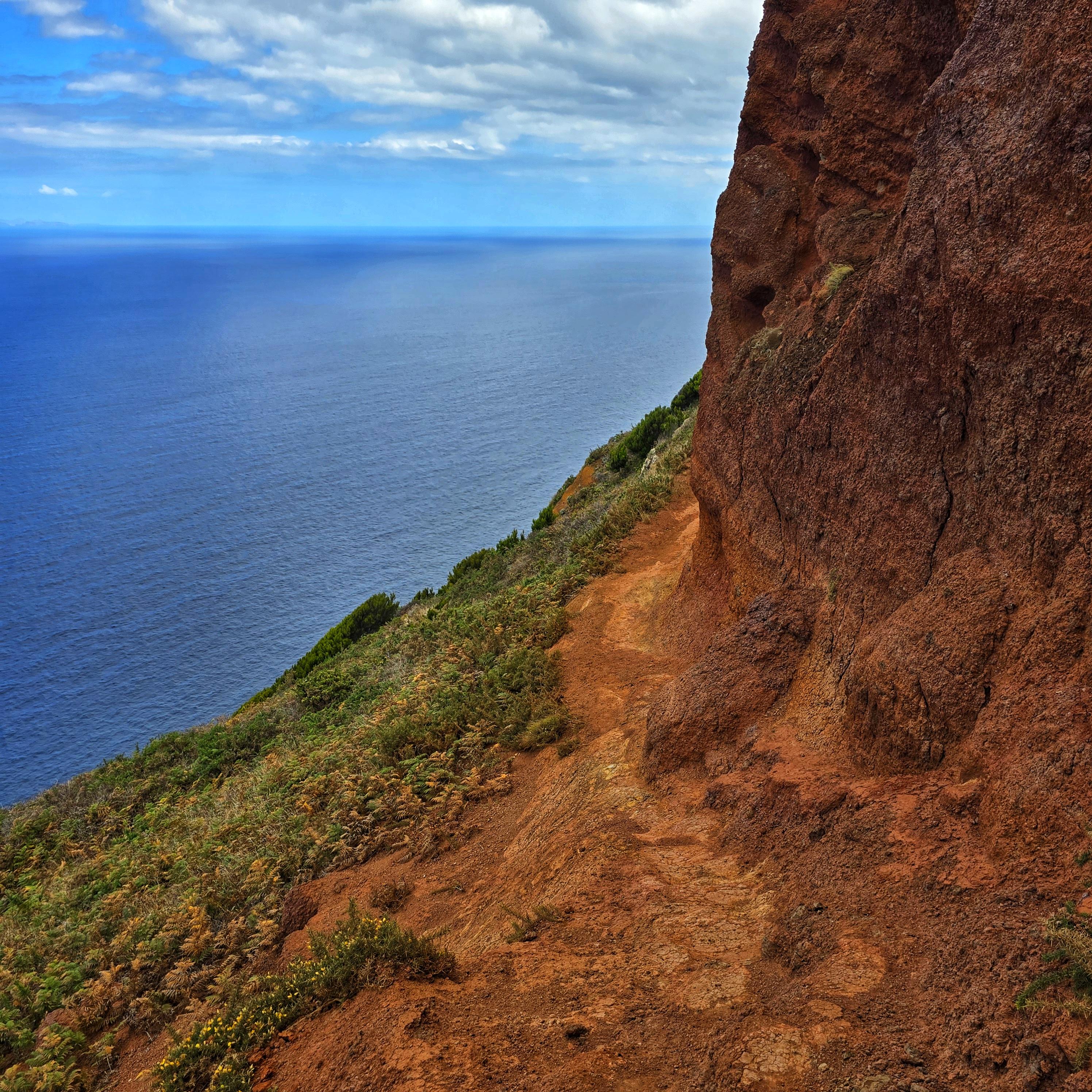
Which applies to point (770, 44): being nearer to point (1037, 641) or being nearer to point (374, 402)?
point (1037, 641)

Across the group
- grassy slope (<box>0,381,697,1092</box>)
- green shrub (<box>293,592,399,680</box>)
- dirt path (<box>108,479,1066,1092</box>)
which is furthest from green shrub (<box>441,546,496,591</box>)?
dirt path (<box>108,479,1066,1092</box>)

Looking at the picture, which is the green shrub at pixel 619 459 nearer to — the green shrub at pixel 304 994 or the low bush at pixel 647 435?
the low bush at pixel 647 435

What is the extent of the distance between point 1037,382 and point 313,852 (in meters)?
10.1

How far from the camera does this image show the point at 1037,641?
6043 mm

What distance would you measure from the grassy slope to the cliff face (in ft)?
13.2

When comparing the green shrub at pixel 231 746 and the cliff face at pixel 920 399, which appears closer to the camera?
the cliff face at pixel 920 399

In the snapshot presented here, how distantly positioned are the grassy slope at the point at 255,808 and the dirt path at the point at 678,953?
1.29 metres

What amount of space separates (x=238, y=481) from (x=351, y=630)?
32.1 meters

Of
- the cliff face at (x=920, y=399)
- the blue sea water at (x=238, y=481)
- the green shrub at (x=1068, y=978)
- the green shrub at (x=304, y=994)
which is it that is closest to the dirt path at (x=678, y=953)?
the green shrub at (x=304, y=994)

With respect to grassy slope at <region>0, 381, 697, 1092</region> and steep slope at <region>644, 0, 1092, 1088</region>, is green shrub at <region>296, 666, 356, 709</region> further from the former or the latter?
steep slope at <region>644, 0, 1092, 1088</region>

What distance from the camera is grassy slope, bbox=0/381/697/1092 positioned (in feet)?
33.4

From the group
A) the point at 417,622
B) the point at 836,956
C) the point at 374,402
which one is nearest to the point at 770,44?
the point at 836,956

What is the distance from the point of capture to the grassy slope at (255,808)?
400 inches

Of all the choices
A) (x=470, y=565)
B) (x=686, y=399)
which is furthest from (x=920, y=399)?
(x=686, y=399)
